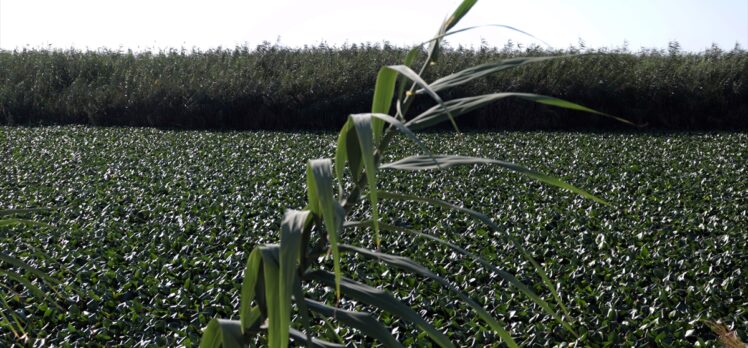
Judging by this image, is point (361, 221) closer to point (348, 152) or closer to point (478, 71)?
point (348, 152)

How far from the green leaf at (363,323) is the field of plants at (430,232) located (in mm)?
120

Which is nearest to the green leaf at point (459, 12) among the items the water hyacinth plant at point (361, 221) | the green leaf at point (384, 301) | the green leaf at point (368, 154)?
the water hyacinth plant at point (361, 221)

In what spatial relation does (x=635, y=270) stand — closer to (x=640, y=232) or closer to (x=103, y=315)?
(x=640, y=232)

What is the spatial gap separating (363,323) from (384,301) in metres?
0.08

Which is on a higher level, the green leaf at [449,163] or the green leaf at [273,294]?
A: the green leaf at [449,163]

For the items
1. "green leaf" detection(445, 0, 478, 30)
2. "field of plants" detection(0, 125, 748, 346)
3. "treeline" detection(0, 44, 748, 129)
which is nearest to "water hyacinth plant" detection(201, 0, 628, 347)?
"green leaf" detection(445, 0, 478, 30)

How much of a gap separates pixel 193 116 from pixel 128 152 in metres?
3.48

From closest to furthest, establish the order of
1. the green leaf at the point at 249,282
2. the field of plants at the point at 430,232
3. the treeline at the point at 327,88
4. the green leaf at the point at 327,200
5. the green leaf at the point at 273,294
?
the green leaf at the point at 327,200, the green leaf at the point at 273,294, the green leaf at the point at 249,282, the field of plants at the point at 430,232, the treeline at the point at 327,88

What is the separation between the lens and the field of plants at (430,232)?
3.93 meters

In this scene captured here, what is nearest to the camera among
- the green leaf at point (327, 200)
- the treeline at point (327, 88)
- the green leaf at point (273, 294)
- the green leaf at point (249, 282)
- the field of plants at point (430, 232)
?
the green leaf at point (327, 200)

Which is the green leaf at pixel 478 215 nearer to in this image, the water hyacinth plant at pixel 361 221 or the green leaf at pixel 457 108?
the water hyacinth plant at pixel 361 221

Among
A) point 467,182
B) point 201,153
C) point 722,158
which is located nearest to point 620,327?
point 467,182

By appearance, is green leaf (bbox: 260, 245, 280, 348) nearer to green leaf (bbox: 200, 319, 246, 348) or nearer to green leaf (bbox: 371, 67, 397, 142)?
green leaf (bbox: 200, 319, 246, 348)

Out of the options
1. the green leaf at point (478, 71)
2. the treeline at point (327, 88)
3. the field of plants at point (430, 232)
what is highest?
the green leaf at point (478, 71)
